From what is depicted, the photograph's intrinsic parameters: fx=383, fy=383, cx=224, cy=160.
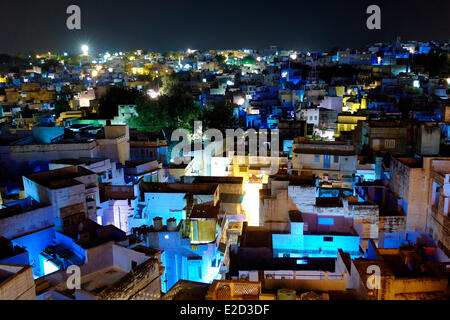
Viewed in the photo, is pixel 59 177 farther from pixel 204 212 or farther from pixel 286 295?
pixel 286 295

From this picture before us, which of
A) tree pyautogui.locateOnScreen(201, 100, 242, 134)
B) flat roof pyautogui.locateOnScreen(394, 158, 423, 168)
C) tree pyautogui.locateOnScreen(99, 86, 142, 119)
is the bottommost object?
flat roof pyautogui.locateOnScreen(394, 158, 423, 168)

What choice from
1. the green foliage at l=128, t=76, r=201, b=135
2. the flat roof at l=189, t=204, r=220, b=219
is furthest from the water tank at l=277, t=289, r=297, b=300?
the green foliage at l=128, t=76, r=201, b=135

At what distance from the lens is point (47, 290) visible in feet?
24.1

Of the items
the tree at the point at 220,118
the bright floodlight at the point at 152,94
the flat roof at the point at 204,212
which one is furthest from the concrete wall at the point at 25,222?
the bright floodlight at the point at 152,94

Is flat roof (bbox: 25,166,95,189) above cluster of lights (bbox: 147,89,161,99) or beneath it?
beneath

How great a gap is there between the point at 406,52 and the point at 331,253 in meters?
45.9

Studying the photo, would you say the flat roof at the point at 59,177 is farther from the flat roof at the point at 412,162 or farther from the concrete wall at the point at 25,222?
the flat roof at the point at 412,162

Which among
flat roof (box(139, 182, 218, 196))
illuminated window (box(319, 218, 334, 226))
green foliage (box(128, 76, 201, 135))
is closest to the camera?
illuminated window (box(319, 218, 334, 226))

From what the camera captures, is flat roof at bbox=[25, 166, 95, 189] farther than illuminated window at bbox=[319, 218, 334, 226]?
No

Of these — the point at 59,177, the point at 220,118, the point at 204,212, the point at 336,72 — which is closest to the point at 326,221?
the point at 204,212

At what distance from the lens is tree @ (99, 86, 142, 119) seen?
26830 millimetres

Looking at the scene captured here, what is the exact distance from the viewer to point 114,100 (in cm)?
2769

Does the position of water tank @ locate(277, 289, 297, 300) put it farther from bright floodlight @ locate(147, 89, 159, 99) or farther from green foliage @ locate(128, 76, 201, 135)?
bright floodlight @ locate(147, 89, 159, 99)
